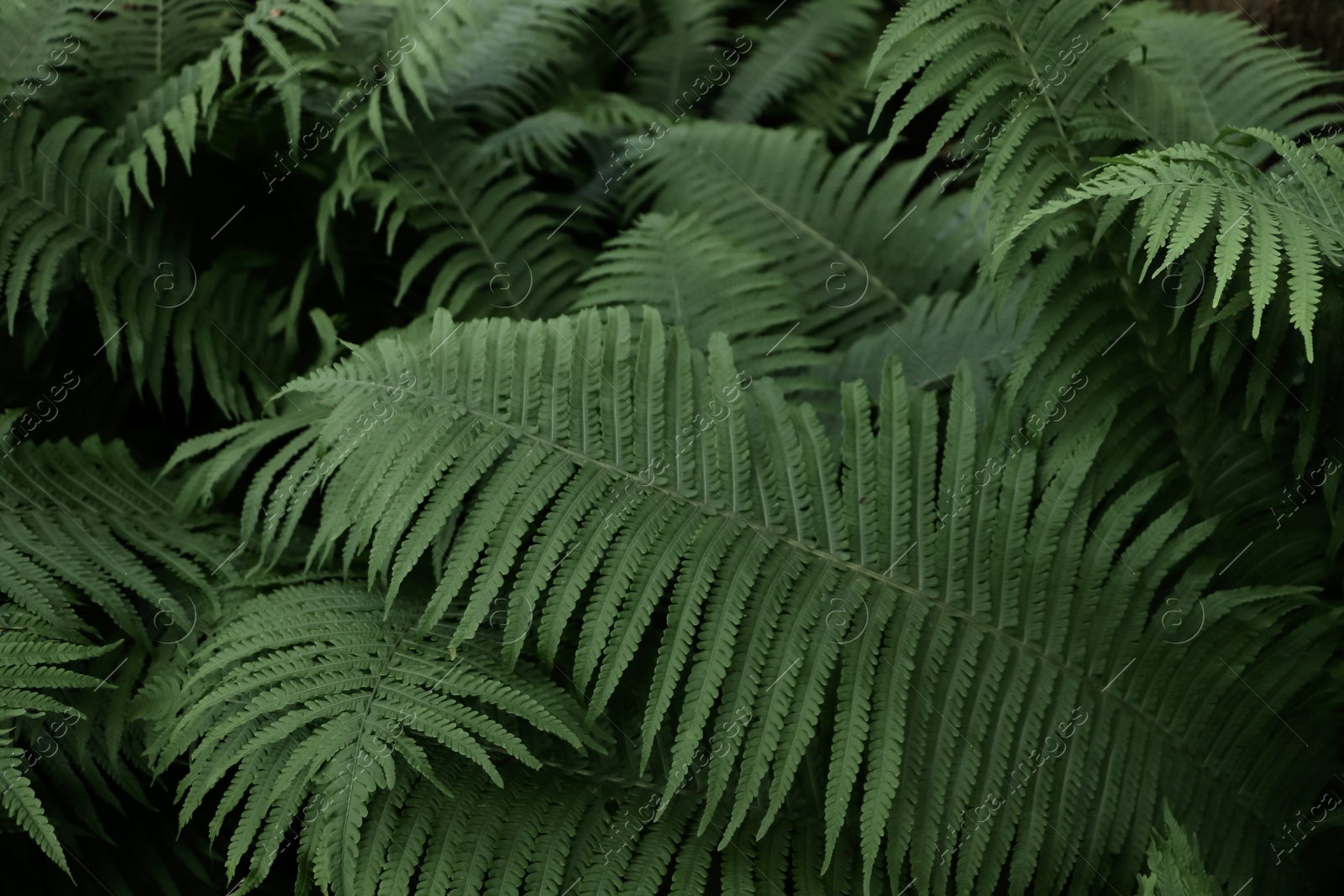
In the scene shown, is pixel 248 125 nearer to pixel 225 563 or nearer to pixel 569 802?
pixel 225 563

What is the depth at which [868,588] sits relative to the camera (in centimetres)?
133

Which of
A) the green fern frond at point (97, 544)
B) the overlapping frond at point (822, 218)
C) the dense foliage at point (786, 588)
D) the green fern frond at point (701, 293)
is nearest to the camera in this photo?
the dense foliage at point (786, 588)

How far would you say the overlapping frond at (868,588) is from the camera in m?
1.27

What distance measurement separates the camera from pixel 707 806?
1212mm

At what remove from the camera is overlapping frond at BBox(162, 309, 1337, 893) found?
1.27 m

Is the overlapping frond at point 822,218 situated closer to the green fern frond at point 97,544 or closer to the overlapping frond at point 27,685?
the green fern frond at point 97,544

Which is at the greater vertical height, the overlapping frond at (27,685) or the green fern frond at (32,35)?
the green fern frond at (32,35)

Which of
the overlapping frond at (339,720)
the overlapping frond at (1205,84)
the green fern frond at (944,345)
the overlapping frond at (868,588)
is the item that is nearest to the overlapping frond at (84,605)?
the overlapping frond at (339,720)

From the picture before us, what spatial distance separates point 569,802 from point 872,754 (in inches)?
16.0

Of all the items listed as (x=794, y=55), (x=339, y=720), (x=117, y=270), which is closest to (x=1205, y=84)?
(x=794, y=55)

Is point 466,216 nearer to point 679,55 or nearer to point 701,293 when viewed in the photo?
point 701,293

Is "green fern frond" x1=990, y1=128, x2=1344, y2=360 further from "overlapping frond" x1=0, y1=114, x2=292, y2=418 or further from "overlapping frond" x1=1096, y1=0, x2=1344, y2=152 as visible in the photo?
"overlapping frond" x1=0, y1=114, x2=292, y2=418

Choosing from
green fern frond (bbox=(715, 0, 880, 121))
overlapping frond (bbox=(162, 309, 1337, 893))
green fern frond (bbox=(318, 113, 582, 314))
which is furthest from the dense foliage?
green fern frond (bbox=(715, 0, 880, 121))

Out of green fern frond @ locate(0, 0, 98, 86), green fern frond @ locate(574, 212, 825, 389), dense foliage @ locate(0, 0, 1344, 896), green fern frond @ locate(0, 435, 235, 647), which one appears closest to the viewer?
dense foliage @ locate(0, 0, 1344, 896)
